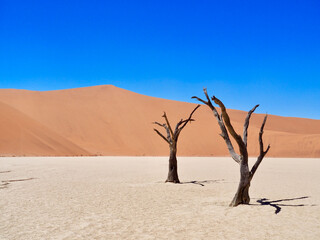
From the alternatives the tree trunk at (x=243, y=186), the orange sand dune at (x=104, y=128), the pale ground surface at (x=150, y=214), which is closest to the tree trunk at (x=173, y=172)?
the pale ground surface at (x=150, y=214)

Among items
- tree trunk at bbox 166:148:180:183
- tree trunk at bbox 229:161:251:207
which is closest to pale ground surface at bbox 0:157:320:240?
tree trunk at bbox 229:161:251:207

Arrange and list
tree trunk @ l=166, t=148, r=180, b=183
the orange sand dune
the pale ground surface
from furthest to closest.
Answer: the orange sand dune < tree trunk @ l=166, t=148, r=180, b=183 < the pale ground surface

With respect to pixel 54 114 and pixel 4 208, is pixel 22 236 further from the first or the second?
pixel 54 114

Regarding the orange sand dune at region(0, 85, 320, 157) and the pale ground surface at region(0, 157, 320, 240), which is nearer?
the pale ground surface at region(0, 157, 320, 240)

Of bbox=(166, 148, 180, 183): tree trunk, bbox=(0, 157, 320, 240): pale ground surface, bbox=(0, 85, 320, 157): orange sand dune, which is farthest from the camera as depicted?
bbox=(0, 85, 320, 157): orange sand dune

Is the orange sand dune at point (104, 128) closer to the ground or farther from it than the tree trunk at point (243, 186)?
farther from it

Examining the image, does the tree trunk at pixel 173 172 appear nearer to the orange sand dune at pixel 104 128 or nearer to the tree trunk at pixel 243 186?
the tree trunk at pixel 243 186

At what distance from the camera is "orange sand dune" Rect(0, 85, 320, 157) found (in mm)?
41500

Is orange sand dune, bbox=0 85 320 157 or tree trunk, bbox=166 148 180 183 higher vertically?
orange sand dune, bbox=0 85 320 157

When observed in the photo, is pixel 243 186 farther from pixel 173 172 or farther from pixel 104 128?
pixel 104 128

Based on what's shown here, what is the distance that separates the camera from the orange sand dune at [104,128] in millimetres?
41500

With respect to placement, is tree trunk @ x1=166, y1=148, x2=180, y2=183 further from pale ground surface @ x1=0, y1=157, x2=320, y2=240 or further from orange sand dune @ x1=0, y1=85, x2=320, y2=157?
orange sand dune @ x1=0, y1=85, x2=320, y2=157

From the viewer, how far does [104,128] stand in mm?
58781

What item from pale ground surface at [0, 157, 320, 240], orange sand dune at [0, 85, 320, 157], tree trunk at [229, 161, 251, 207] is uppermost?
orange sand dune at [0, 85, 320, 157]
